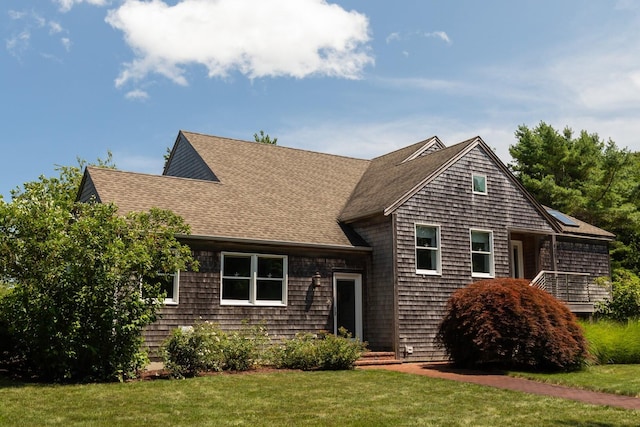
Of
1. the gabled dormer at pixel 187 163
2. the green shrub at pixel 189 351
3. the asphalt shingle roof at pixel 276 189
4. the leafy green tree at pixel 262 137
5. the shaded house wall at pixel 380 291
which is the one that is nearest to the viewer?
the green shrub at pixel 189 351

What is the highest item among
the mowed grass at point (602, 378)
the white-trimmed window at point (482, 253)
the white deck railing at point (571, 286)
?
the white-trimmed window at point (482, 253)

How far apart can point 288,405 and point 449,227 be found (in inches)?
441

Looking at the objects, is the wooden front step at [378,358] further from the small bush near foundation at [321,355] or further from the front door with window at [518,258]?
the front door with window at [518,258]

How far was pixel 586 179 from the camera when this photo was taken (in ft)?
133

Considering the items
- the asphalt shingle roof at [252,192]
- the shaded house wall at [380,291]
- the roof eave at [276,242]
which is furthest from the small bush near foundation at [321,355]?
the asphalt shingle roof at [252,192]

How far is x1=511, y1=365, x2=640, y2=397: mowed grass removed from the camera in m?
12.7

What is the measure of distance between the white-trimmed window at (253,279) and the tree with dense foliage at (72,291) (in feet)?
13.7

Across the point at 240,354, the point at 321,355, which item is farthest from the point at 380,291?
the point at 240,354

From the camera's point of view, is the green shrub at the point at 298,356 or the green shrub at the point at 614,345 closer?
the green shrub at the point at 298,356

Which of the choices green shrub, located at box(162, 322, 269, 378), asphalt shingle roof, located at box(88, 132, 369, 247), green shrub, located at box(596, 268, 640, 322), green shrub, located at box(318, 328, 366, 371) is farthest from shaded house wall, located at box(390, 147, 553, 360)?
green shrub, located at box(162, 322, 269, 378)

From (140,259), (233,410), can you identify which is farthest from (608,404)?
(140,259)

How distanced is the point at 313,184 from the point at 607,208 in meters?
22.3

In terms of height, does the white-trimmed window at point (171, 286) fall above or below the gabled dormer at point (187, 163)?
below

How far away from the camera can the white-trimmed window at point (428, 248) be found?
19609 mm
